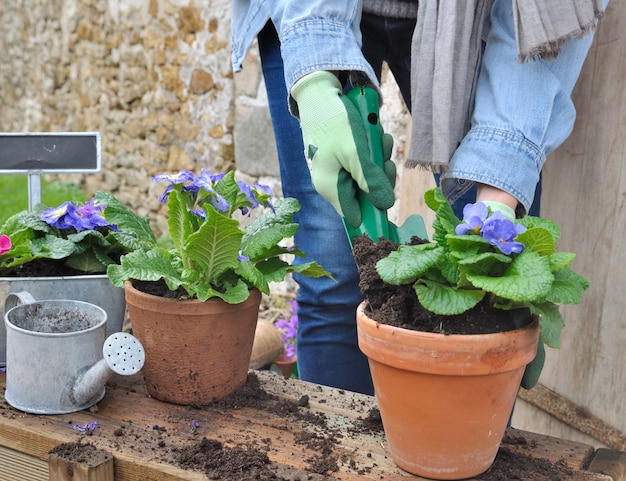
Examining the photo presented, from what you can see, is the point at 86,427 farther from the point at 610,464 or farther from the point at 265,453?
the point at 610,464

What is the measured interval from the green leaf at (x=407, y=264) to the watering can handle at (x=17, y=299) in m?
0.77

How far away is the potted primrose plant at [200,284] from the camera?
1.37m

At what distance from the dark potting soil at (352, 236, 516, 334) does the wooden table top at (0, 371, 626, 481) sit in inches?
10.1

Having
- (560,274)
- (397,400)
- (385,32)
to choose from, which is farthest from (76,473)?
(385,32)

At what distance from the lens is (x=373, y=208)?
135 centimetres

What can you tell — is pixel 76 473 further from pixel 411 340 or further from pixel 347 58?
Answer: pixel 347 58

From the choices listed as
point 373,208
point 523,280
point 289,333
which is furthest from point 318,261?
point 289,333

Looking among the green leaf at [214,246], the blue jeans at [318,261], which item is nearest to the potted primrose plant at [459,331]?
the green leaf at [214,246]

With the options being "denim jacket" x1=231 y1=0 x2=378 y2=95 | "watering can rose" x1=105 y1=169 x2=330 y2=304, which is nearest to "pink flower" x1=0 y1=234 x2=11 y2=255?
"watering can rose" x1=105 y1=169 x2=330 y2=304

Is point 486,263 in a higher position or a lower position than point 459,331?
higher

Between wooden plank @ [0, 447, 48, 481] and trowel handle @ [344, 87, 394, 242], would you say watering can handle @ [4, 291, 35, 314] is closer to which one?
wooden plank @ [0, 447, 48, 481]

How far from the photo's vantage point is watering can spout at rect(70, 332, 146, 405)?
1.32 m

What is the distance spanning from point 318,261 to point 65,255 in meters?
0.55

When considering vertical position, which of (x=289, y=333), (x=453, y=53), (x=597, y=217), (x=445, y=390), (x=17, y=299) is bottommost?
(x=289, y=333)
